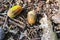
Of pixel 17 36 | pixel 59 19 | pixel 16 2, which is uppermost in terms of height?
pixel 16 2

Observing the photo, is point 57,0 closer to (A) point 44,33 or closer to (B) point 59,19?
(B) point 59,19

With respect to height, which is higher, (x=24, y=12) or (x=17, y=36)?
(x=24, y=12)

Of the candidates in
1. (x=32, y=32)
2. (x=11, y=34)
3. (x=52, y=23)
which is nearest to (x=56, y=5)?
(x=52, y=23)

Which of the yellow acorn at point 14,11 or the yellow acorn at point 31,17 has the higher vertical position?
the yellow acorn at point 14,11

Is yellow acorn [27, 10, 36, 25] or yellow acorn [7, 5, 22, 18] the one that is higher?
yellow acorn [7, 5, 22, 18]

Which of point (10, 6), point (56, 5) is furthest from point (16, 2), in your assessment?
point (56, 5)

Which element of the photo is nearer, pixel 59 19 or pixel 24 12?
pixel 59 19
